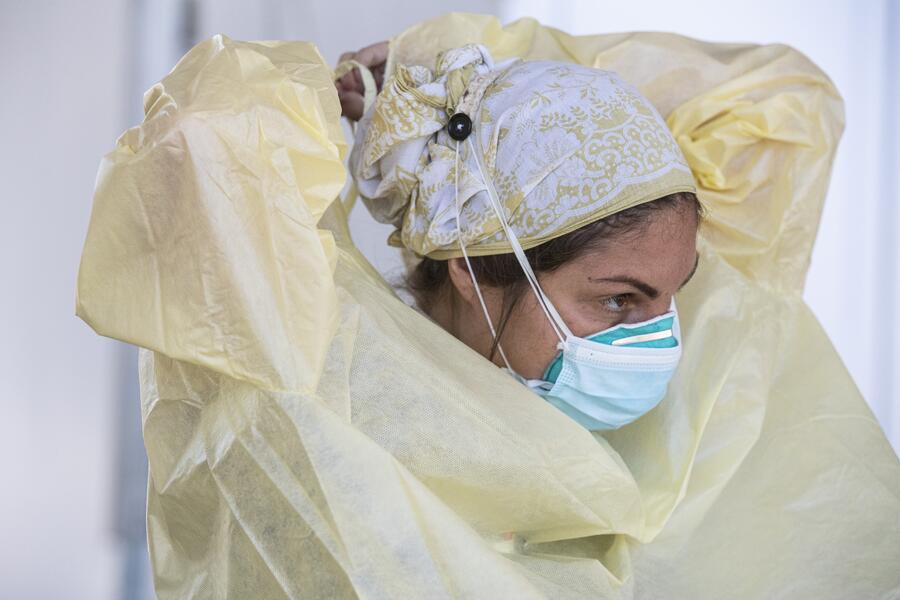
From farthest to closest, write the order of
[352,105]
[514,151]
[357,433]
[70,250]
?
1. [70,250]
2. [352,105]
3. [514,151]
4. [357,433]

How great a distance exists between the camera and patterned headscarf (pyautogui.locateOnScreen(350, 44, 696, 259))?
3.51ft

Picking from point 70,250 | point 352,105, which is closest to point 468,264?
point 352,105

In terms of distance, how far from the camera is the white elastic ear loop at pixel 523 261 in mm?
1089

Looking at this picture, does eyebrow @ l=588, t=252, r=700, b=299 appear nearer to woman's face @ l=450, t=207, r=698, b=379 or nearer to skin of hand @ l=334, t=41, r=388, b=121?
woman's face @ l=450, t=207, r=698, b=379

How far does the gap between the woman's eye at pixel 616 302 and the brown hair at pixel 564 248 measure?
64 mm

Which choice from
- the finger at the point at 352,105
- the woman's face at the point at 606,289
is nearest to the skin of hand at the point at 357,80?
the finger at the point at 352,105

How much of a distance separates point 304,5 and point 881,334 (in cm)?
138

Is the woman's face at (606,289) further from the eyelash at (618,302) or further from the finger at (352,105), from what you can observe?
the finger at (352,105)

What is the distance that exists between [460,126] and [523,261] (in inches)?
6.4

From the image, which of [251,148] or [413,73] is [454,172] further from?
[251,148]

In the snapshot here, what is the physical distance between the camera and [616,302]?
112 centimetres

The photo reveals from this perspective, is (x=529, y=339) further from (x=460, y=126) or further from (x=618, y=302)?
(x=460, y=126)

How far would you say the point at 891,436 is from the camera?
2.15m

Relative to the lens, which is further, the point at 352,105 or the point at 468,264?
the point at 352,105
